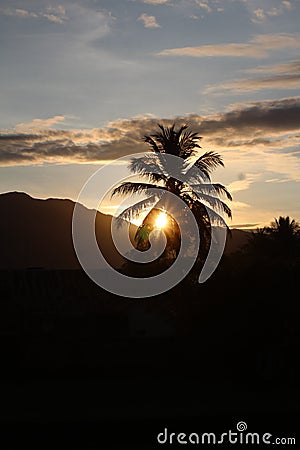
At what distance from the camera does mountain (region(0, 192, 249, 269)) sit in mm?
77812

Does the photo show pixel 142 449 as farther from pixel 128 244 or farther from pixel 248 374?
pixel 128 244

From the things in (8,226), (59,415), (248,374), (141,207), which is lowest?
(59,415)

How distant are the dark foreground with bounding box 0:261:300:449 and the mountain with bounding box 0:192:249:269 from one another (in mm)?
42348

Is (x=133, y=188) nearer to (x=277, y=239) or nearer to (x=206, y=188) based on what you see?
(x=206, y=188)

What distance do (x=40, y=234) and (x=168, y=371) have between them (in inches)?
3043

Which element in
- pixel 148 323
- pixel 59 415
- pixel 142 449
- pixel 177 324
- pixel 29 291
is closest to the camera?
pixel 142 449

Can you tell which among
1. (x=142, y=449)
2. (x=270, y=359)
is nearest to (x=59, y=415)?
(x=142, y=449)

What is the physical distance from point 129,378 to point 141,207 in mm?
8134

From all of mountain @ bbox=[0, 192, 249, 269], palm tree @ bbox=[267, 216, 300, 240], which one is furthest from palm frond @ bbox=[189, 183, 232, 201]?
mountain @ bbox=[0, 192, 249, 269]

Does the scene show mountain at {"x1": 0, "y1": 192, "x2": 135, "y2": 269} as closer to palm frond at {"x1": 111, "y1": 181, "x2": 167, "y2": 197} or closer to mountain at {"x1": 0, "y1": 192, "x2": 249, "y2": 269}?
mountain at {"x1": 0, "y1": 192, "x2": 249, "y2": 269}

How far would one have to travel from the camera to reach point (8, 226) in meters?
98.4

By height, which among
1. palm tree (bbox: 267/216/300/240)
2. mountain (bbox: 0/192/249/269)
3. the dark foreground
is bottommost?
the dark foreground

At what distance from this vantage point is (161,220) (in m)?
26.0

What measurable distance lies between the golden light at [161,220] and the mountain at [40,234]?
129 ft
